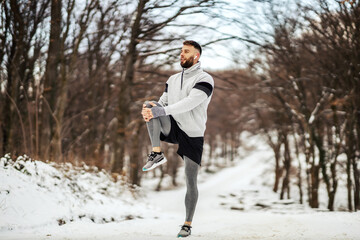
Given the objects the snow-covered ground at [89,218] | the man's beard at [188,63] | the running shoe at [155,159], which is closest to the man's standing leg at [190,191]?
the snow-covered ground at [89,218]

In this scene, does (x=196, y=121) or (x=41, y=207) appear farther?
(x=41, y=207)

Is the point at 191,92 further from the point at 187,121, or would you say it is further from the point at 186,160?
the point at 186,160

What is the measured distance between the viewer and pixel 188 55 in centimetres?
385

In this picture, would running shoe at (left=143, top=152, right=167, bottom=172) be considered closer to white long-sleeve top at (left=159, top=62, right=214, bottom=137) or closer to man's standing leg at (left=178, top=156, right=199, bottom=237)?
man's standing leg at (left=178, top=156, right=199, bottom=237)

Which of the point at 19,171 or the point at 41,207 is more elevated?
the point at 19,171

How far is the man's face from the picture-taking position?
3.85 meters

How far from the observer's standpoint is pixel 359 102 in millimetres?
10875

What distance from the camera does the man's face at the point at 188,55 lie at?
3850 mm

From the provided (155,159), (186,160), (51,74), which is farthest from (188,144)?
(51,74)

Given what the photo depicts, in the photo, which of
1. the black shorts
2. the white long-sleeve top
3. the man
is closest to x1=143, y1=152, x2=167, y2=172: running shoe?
the man

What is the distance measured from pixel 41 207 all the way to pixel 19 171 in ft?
3.48

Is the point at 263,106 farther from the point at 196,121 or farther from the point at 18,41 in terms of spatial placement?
the point at 196,121

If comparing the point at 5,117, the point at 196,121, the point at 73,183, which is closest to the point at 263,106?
the point at 5,117

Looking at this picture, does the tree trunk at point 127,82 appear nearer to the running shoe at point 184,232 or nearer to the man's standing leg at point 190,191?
the man's standing leg at point 190,191
